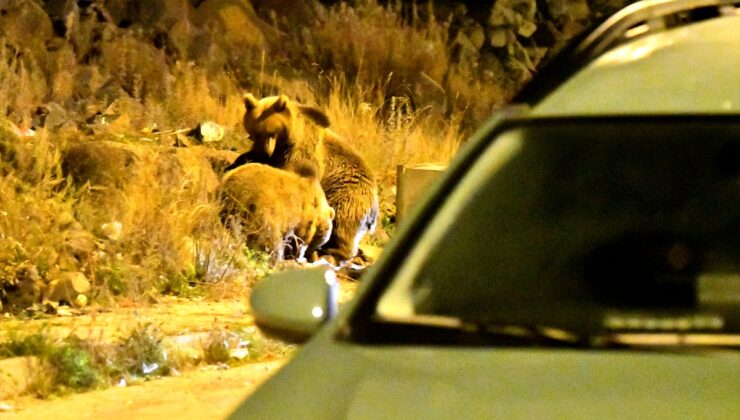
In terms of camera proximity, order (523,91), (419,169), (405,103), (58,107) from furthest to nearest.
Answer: (405,103), (58,107), (419,169), (523,91)

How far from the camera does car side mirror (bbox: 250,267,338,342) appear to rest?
3.02m

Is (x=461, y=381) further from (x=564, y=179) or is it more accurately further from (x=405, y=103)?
(x=405, y=103)

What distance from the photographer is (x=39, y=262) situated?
7781mm

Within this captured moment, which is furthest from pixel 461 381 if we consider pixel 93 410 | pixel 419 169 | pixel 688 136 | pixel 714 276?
pixel 419 169

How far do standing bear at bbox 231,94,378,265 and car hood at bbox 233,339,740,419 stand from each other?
22.3 feet

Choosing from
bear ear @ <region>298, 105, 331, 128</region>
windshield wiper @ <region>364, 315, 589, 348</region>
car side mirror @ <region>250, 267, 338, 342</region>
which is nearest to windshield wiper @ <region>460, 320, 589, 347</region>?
windshield wiper @ <region>364, 315, 589, 348</region>

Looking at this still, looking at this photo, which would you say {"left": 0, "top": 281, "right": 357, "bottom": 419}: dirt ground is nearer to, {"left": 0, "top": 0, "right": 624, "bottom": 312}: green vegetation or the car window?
{"left": 0, "top": 0, "right": 624, "bottom": 312}: green vegetation

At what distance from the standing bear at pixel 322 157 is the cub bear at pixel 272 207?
229mm

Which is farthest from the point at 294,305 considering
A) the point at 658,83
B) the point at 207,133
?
the point at 207,133

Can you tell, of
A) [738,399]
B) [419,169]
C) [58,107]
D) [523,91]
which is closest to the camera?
[738,399]

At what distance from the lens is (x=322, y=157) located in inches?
384

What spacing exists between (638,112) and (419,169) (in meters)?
5.71

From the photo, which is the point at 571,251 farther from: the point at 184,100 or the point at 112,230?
the point at 184,100

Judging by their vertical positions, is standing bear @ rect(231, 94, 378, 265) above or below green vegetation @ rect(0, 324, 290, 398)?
above
